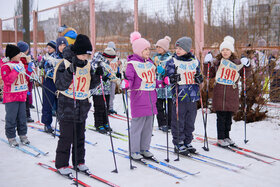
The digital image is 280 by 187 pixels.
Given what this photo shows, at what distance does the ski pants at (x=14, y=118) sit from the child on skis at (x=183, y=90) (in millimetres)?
2523

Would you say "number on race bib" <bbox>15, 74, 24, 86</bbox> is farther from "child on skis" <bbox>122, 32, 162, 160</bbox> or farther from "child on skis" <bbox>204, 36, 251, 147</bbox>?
"child on skis" <bbox>204, 36, 251, 147</bbox>

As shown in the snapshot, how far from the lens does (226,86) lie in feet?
15.8

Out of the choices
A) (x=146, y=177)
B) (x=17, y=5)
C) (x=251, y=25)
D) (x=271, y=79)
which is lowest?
(x=146, y=177)

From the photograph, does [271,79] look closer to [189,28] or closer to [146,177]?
[189,28]

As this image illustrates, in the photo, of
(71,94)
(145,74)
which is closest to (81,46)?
(71,94)

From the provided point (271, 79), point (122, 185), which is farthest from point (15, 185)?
point (271, 79)

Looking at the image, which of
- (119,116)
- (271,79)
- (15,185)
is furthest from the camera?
(119,116)

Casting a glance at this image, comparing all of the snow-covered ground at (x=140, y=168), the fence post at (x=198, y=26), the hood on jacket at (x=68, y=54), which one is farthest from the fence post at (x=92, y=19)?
the hood on jacket at (x=68, y=54)

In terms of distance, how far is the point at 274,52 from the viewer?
6.52m

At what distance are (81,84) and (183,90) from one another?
5.26 feet

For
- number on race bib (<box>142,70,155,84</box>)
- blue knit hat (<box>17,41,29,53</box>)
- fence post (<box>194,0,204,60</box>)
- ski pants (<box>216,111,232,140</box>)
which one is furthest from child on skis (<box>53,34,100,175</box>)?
fence post (<box>194,0,204,60</box>)

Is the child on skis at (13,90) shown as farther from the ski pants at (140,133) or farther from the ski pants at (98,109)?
the ski pants at (140,133)

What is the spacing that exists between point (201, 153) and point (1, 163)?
116 inches

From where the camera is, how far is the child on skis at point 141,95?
13.7ft
